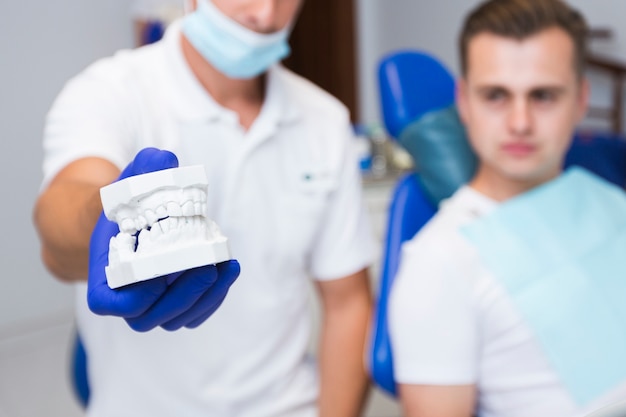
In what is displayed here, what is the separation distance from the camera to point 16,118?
408mm

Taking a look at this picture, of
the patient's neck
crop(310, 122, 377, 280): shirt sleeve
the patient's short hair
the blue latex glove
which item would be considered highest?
the blue latex glove

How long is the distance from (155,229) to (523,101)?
663mm

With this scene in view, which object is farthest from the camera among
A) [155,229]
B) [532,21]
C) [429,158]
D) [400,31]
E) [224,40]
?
[400,31]

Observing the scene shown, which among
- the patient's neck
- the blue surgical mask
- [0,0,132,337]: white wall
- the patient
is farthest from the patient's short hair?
[0,0,132,337]: white wall

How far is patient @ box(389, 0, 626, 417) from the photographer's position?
801 mm

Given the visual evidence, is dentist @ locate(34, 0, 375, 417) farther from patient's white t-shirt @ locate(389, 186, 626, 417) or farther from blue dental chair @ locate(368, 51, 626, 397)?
blue dental chair @ locate(368, 51, 626, 397)

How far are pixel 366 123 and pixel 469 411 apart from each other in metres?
1.07

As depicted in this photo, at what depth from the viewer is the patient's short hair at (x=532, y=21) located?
90 cm

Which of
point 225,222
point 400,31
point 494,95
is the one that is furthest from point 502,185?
point 400,31

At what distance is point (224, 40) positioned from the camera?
1.97ft

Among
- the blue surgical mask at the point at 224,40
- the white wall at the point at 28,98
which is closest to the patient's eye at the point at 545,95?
the blue surgical mask at the point at 224,40

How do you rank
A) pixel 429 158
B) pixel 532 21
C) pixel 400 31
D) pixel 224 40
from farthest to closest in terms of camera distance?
pixel 400 31 < pixel 429 158 < pixel 532 21 < pixel 224 40

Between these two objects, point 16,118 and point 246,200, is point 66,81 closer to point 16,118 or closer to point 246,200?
point 16,118

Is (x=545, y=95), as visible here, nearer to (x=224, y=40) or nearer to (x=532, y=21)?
(x=532, y=21)
